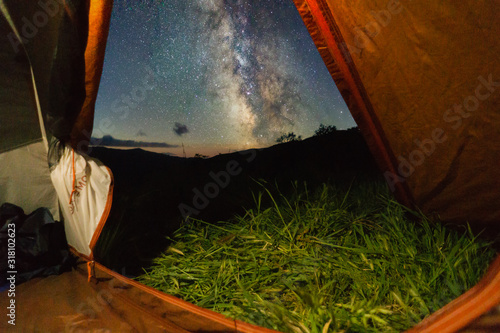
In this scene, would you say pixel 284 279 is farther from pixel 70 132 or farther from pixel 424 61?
pixel 70 132

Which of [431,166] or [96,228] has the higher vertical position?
[96,228]

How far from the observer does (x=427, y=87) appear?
119cm

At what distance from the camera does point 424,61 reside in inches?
44.8

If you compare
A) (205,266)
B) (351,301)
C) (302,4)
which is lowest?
(351,301)

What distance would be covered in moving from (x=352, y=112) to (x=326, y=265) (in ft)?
2.89

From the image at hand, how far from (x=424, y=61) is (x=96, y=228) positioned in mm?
1889

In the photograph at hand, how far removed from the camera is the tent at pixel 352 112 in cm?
104

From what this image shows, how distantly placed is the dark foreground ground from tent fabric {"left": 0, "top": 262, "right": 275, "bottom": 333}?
0.99 ft

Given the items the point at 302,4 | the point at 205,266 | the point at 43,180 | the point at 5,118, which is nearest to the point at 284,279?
the point at 205,266

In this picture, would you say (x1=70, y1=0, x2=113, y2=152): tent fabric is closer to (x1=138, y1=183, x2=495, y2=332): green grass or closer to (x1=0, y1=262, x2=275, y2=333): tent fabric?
(x1=0, y1=262, x2=275, y2=333): tent fabric

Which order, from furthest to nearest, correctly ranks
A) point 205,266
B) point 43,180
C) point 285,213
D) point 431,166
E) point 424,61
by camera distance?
point 285,213 → point 43,180 → point 205,266 → point 431,166 → point 424,61

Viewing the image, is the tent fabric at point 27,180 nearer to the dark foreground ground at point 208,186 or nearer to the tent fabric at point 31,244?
the tent fabric at point 31,244

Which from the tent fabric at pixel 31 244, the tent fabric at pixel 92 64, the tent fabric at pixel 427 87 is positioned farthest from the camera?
the tent fabric at pixel 31 244

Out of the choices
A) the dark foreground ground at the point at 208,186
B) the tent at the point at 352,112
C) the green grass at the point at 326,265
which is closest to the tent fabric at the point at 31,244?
the tent at the point at 352,112
